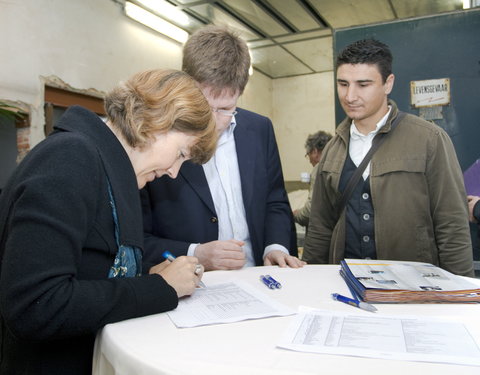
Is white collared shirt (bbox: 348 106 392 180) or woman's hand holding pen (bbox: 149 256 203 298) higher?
white collared shirt (bbox: 348 106 392 180)

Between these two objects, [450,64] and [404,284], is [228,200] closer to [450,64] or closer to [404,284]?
[404,284]

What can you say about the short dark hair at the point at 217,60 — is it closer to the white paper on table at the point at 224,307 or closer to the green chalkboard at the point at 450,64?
the white paper on table at the point at 224,307

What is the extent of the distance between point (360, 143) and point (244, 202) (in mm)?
751

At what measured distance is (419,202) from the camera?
189 cm

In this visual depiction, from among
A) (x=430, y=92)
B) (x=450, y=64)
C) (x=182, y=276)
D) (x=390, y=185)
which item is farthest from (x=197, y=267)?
(x=450, y=64)

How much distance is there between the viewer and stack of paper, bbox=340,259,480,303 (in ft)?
3.70

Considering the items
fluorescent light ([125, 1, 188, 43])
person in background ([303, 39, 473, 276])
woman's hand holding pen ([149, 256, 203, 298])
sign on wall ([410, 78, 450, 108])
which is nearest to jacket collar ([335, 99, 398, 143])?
person in background ([303, 39, 473, 276])

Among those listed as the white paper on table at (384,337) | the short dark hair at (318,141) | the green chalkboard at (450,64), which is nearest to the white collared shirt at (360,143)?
the green chalkboard at (450,64)

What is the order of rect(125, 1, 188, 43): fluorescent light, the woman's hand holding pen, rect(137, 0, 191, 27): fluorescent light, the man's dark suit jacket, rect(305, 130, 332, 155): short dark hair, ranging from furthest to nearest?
rect(137, 0, 191, 27): fluorescent light → rect(125, 1, 188, 43): fluorescent light → rect(305, 130, 332, 155): short dark hair → the man's dark suit jacket → the woman's hand holding pen

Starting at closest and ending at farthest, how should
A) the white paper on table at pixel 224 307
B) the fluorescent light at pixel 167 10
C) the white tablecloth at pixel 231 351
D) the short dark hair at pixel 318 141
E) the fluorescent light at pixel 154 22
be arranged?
the white tablecloth at pixel 231 351, the white paper on table at pixel 224 307, the short dark hair at pixel 318 141, the fluorescent light at pixel 154 22, the fluorescent light at pixel 167 10

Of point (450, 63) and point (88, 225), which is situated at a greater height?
point (450, 63)

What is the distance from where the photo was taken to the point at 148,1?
19.0 feet

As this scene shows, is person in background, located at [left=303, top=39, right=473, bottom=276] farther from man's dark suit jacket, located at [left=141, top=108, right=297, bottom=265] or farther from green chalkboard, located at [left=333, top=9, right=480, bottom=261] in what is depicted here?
green chalkboard, located at [left=333, top=9, right=480, bottom=261]

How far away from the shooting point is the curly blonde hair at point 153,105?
1.09 meters
